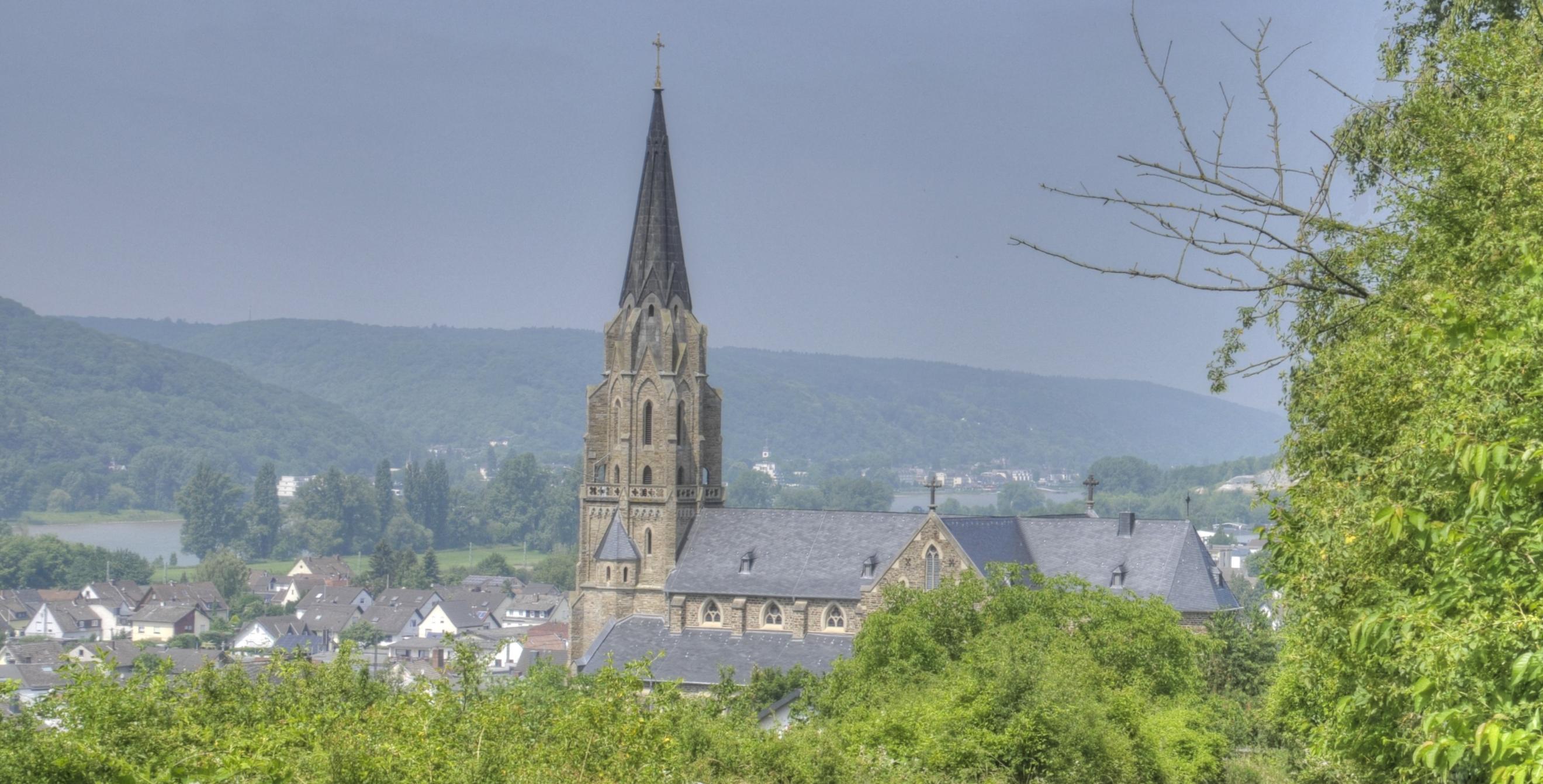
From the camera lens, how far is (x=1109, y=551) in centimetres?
6334

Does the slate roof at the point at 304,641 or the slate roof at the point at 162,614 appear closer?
the slate roof at the point at 304,641

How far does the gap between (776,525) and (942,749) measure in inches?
1650

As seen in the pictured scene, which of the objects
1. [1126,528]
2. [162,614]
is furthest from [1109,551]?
[162,614]

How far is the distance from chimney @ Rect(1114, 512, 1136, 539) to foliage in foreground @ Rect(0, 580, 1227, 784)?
19923 millimetres

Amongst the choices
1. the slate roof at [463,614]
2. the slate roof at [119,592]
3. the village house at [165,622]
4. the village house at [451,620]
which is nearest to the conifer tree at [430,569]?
the slate roof at [463,614]

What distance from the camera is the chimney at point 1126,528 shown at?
63.4 metres

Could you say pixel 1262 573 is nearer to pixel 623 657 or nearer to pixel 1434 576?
pixel 1434 576

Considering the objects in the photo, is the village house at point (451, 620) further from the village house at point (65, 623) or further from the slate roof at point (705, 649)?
the slate roof at point (705, 649)

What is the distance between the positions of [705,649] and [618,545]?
585 centimetres

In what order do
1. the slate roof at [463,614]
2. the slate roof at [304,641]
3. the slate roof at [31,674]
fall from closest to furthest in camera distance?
the slate roof at [31,674] → the slate roof at [304,641] → the slate roof at [463,614]

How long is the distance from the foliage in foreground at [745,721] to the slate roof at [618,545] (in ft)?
78.0

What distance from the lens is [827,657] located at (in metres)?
62.4

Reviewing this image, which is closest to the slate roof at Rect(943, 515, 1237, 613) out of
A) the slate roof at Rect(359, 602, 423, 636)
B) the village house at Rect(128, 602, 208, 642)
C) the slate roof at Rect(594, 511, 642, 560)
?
the slate roof at Rect(594, 511, 642, 560)

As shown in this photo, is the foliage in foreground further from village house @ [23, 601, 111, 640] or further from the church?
village house @ [23, 601, 111, 640]
